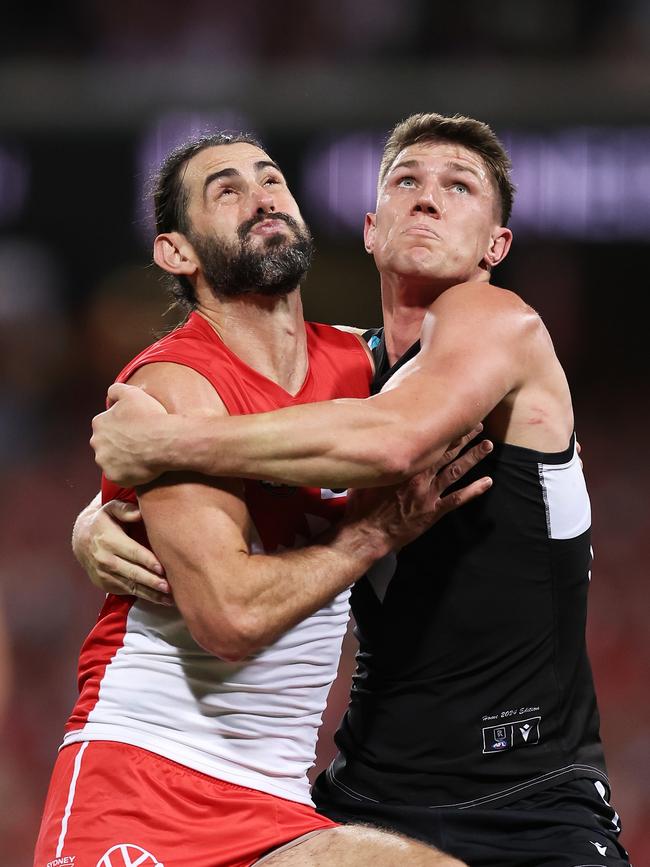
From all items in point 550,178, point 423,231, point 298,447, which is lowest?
point 550,178

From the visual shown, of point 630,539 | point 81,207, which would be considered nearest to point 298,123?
point 81,207

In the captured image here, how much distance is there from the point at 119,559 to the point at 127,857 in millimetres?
727

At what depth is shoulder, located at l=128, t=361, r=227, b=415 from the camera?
3.06 m

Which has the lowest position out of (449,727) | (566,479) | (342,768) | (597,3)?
(342,768)

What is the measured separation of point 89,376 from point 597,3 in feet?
19.9

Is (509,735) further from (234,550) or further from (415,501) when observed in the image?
(234,550)

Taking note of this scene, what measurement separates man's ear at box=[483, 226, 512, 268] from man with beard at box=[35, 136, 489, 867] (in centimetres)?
61

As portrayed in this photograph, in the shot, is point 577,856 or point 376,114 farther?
point 376,114

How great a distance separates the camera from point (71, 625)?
9.16m

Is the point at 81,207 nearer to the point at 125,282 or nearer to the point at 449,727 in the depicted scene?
the point at 125,282

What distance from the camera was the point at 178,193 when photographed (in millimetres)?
3682

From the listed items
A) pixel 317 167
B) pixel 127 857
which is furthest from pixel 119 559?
pixel 317 167

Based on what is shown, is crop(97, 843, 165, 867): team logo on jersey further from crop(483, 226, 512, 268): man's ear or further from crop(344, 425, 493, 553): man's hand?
crop(483, 226, 512, 268): man's ear

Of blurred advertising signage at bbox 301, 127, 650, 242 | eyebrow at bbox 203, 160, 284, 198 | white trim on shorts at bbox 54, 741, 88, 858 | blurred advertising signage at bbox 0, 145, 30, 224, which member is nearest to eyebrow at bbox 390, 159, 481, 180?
eyebrow at bbox 203, 160, 284, 198
